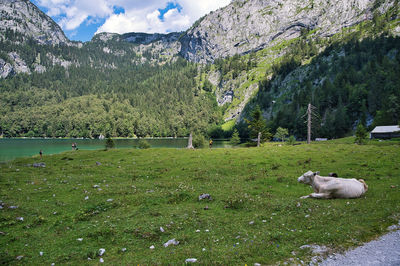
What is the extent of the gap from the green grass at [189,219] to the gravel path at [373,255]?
396mm

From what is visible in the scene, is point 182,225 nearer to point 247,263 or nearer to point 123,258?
point 123,258

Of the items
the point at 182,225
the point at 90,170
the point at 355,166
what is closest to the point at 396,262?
the point at 182,225

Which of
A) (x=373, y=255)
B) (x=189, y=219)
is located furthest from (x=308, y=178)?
(x=189, y=219)

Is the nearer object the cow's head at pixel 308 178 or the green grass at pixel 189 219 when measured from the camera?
the green grass at pixel 189 219

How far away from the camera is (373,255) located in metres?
7.42

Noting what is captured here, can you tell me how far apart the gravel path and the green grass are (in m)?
Result: 0.40

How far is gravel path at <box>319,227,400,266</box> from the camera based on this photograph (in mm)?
7043

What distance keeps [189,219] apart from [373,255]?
24.5 feet

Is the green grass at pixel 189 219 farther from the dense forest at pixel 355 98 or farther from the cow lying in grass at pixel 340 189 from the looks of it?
the dense forest at pixel 355 98

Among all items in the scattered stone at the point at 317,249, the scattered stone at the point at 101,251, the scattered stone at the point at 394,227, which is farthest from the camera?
the scattered stone at the point at 394,227

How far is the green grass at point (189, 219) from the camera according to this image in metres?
8.13

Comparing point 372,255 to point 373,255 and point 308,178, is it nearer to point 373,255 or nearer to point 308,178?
point 373,255

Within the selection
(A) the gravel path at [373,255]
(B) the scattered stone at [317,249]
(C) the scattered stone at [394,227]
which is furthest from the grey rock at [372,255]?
Answer: (C) the scattered stone at [394,227]

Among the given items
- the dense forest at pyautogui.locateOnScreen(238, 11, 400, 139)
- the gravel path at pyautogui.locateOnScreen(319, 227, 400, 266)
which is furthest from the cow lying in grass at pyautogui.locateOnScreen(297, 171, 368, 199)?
the dense forest at pyautogui.locateOnScreen(238, 11, 400, 139)
